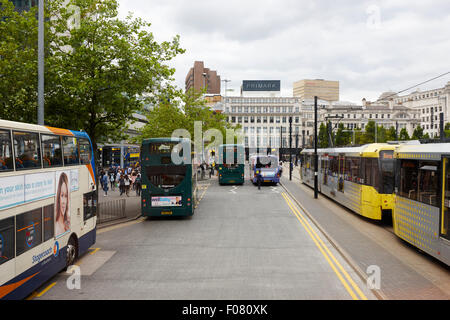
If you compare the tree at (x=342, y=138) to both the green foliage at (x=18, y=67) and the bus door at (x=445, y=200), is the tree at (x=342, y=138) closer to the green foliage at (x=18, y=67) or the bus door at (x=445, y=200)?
the green foliage at (x=18, y=67)

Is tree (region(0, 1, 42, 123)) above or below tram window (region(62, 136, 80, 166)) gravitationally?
above

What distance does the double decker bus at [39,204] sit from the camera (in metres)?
6.88

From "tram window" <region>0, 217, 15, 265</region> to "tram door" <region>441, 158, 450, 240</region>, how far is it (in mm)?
8982

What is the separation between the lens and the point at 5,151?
6934mm

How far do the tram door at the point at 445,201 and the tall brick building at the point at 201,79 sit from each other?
14080 centimetres

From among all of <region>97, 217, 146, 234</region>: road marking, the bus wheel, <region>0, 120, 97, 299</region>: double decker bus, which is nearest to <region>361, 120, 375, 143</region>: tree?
<region>97, 217, 146, 234</region>: road marking

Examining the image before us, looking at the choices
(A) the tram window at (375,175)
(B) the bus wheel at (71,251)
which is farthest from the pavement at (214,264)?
(A) the tram window at (375,175)

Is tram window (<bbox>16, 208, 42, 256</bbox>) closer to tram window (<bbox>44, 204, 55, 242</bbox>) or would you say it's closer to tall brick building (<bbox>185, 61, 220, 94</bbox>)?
tram window (<bbox>44, 204, 55, 242</bbox>)

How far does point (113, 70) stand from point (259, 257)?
33.8ft

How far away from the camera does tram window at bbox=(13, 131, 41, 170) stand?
7.41 meters

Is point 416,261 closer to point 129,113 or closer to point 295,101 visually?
point 129,113

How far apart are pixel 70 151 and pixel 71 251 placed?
8.20 ft

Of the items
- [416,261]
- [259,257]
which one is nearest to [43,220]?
A: [259,257]

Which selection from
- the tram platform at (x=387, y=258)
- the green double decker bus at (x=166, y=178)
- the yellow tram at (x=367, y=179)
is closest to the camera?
the tram platform at (x=387, y=258)
